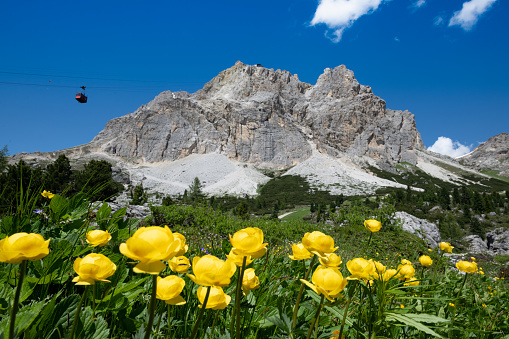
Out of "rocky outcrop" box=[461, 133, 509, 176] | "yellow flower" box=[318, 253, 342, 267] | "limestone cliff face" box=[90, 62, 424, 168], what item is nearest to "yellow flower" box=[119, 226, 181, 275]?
"yellow flower" box=[318, 253, 342, 267]

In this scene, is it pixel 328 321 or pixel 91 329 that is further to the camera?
pixel 328 321

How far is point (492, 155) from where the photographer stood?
456 ft

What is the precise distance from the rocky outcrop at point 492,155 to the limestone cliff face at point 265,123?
43.8 m

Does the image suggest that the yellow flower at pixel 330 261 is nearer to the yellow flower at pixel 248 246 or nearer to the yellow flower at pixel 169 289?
the yellow flower at pixel 248 246

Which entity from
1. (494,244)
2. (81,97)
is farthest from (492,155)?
(81,97)

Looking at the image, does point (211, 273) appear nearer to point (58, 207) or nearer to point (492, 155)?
point (58, 207)

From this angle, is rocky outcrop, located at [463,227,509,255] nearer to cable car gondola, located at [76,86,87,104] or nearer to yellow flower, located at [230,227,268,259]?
yellow flower, located at [230,227,268,259]

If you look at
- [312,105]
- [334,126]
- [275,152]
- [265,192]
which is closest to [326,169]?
[275,152]

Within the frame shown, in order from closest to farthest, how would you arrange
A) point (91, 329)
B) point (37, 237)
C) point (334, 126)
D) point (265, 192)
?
point (37, 237) < point (91, 329) < point (265, 192) < point (334, 126)

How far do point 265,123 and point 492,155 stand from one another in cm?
13951

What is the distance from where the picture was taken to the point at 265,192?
64.9 metres

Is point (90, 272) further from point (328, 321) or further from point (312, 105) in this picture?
point (312, 105)

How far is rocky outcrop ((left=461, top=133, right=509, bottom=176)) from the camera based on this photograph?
12862cm

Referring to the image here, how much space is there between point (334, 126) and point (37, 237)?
363ft
